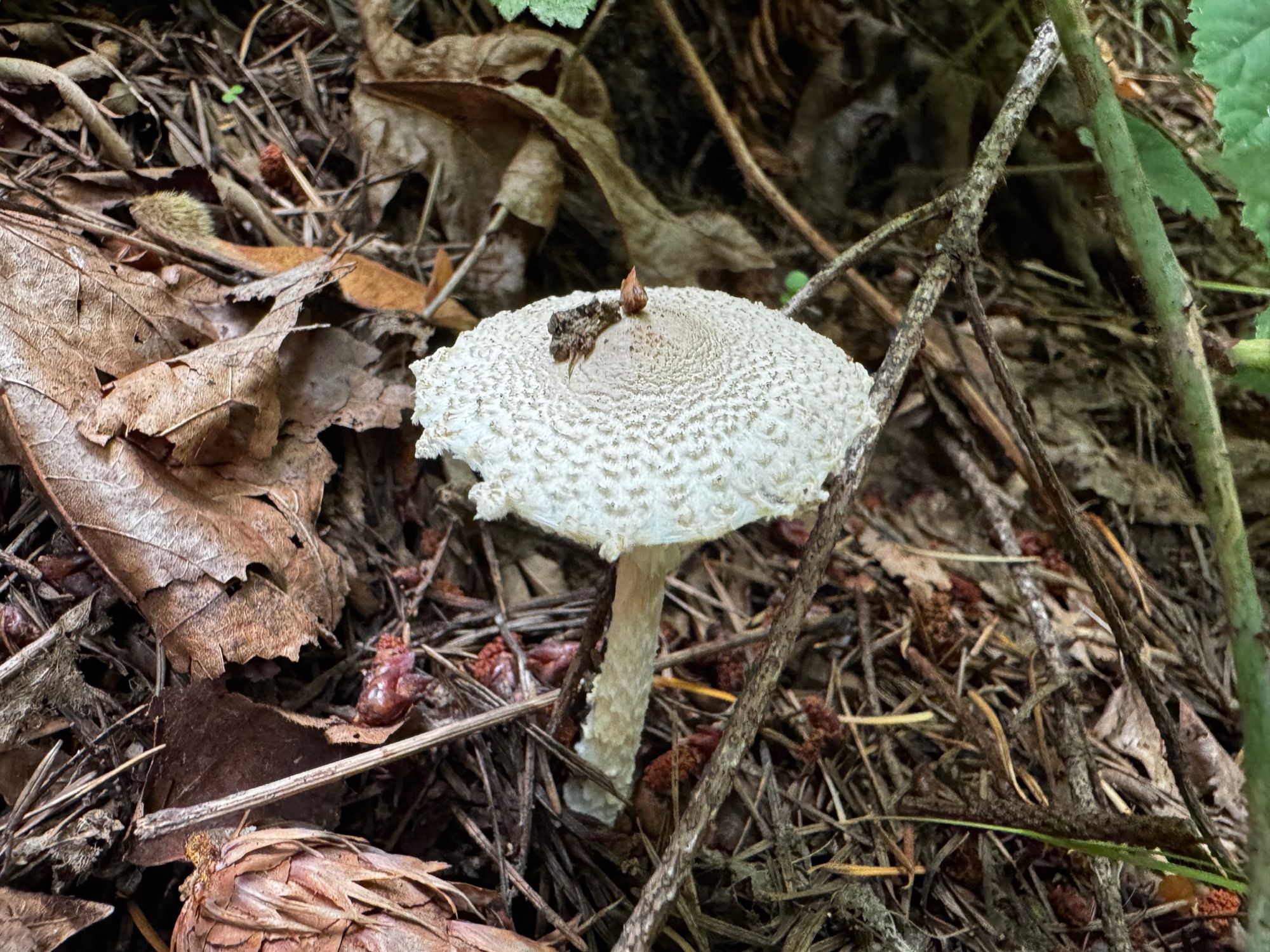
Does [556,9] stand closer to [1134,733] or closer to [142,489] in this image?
[142,489]

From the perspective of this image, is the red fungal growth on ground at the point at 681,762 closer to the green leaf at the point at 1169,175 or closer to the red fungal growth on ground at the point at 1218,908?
the red fungal growth on ground at the point at 1218,908

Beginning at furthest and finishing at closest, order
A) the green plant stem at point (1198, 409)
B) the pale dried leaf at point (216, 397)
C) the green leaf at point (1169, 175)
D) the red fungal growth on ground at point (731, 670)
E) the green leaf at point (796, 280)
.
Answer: the green leaf at point (796, 280)
the green leaf at point (1169, 175)
the red fungal growth on ground at point (731, 670)
the pale dried leaf at point (216, 397)
the green plant stem at point (1198, 409)

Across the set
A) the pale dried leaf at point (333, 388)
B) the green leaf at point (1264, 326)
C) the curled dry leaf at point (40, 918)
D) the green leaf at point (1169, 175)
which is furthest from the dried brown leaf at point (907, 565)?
the curled dry leaf at point (40, 918)

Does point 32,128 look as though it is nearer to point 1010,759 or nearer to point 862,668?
point 862,668

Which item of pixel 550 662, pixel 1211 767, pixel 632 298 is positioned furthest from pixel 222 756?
pixel 1211 767

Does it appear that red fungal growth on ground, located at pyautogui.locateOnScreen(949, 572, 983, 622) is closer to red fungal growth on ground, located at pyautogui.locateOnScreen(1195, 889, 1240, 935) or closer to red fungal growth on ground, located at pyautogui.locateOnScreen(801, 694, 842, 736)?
red fungal growth on ground, located at pyautogui.locateOnScreen(801, 694, 842, 736)

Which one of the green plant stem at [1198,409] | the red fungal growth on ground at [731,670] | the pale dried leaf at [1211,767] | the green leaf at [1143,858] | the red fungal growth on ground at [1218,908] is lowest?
the red fungal growth on ground at [731,670]
